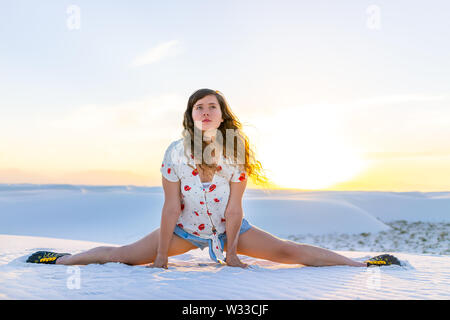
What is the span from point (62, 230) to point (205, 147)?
447 inches

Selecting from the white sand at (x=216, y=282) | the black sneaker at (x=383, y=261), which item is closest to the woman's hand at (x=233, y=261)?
the white sand at (x=216, y=282)

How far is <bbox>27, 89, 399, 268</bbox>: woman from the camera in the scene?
12.6 feet

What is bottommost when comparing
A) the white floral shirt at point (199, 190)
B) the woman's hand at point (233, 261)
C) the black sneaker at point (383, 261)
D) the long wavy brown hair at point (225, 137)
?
the black sneaker at point (383, 261)

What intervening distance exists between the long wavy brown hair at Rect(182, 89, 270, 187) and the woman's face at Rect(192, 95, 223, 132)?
6 cm

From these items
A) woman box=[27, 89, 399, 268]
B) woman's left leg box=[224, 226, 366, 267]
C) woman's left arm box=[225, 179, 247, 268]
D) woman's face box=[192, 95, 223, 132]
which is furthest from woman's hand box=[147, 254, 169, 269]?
woman's face box=[192, 95, 223, 132]

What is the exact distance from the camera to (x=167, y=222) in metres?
3.75

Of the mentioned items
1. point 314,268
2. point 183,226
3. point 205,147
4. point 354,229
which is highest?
point 205,147

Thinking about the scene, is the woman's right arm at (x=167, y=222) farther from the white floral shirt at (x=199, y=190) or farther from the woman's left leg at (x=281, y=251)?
the woman's left leg at (x=281, y=251)

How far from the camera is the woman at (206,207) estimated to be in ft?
12.6

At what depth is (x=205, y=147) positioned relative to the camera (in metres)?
3.99

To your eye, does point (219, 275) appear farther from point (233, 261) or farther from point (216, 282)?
point (233, 261)

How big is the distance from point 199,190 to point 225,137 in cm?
63
